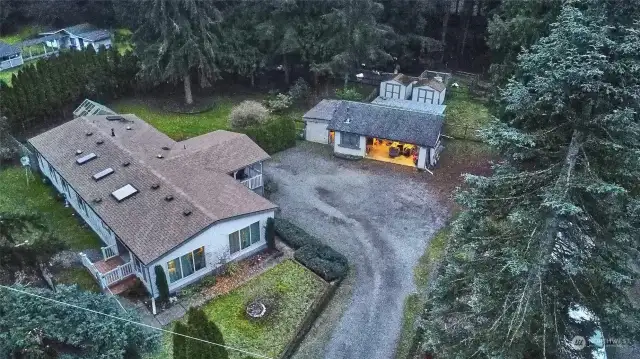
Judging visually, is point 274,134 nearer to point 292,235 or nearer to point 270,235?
point 292,235

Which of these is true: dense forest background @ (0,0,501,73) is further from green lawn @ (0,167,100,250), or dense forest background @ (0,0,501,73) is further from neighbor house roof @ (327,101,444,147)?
green lawn @ (0,167,100,250)

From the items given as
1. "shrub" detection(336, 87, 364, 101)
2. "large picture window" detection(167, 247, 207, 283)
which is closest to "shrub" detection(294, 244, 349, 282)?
"large picture window" detection(167, 247, 207, 283)

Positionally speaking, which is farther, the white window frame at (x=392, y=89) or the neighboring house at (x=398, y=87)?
the white window frame at (x=392, y=89)

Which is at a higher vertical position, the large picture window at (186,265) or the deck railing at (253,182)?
the deck railing at (253,182)

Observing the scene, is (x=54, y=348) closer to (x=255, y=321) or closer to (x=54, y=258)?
(x=255, y=321)

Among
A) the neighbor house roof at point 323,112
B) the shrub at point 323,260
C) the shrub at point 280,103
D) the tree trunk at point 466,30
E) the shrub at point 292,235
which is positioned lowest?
the shrub at point 323,260

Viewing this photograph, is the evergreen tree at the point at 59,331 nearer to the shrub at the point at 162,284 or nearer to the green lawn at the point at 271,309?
the green lawn at the point at 271,309

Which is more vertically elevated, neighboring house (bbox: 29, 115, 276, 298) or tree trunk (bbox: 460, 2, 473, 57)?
tree trunk (bbox: 460, 2, 473, 57)

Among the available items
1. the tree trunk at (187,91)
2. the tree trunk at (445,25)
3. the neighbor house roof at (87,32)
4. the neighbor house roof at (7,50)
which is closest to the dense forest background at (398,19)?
the tree trunk at (445,25)
